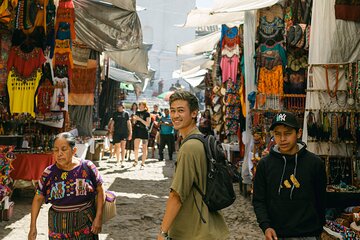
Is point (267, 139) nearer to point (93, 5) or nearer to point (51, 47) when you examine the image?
point (51, 47)

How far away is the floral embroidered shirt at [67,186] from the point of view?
3.70 meters

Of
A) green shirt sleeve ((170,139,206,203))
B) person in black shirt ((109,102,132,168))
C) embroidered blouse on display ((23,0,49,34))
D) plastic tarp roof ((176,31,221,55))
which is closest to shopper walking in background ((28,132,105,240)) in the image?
green shirt sleeve ((170,139,206,203))

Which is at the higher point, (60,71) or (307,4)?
(307,4)

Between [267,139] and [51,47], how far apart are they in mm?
3902

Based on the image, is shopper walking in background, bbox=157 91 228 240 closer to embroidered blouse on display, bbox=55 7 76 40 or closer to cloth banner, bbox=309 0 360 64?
cloth banner, bbox=309 0 360 64

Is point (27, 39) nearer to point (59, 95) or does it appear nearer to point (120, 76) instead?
point (59, 95)

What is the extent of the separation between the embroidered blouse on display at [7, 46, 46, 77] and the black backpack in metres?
4.90

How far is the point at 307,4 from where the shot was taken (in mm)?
7461

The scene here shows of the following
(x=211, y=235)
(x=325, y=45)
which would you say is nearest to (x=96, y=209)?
(x=211, y=235)

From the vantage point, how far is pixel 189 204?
2955 mm

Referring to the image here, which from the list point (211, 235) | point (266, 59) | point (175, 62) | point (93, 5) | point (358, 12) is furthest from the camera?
point (175, 62)

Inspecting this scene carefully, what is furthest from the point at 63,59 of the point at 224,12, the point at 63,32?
the point at 224,12

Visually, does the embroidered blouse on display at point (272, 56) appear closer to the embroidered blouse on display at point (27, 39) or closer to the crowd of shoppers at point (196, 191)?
the embroidered blouse on display at point (27, 39)

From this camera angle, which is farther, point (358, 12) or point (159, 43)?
point (159, 43)
